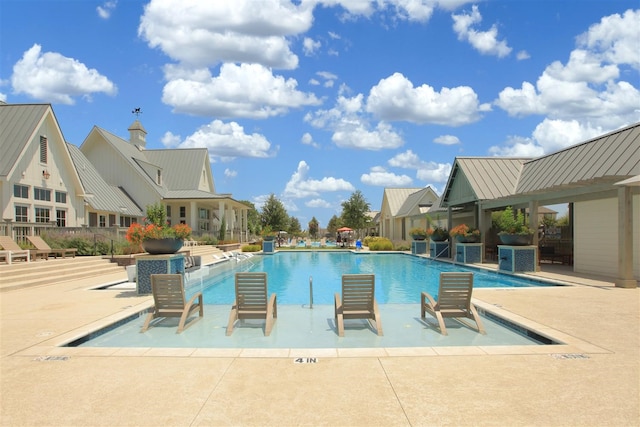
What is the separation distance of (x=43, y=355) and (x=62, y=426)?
8.26 ft

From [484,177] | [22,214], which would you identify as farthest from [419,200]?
[22,214]

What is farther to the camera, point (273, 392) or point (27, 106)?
point (27, 106)

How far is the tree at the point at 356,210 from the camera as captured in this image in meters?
48.8

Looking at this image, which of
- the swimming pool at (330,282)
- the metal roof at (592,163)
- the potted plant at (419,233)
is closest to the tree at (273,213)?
the potted plant at (419,233)

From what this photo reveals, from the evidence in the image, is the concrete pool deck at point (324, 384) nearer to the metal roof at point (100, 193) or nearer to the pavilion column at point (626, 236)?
the pavilion column at point (626, 236)

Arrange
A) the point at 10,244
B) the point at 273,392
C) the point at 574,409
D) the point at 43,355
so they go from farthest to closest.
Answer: the point at 10,244, the point at 43,355, the point at 273,392, the point at 574,409

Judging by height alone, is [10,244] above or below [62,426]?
above

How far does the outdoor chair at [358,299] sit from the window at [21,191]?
1826 centimetres

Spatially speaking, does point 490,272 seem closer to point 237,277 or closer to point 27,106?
point 237,277

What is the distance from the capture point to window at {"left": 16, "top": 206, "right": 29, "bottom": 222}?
19.6 metres

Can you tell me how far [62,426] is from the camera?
374 centimetres

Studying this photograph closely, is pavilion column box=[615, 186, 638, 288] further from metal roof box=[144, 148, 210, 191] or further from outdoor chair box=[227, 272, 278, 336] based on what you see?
metal roof box=[144, 148, 210, 191]

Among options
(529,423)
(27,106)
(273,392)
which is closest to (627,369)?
(529,423)

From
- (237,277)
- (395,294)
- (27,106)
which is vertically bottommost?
(395,294)
